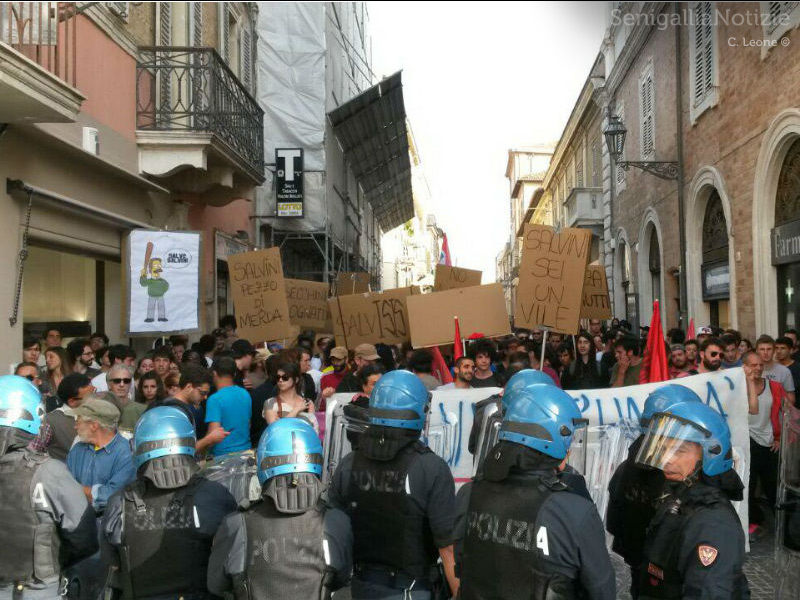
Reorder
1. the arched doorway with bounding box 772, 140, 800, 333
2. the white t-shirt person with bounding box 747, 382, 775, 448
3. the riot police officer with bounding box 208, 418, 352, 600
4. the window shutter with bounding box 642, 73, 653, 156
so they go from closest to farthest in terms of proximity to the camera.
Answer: the riot police officer with bounding box 208, 418, 352, 600
the white t-shirt person with bounding box 747, 382, 775, 448
the arched doorway with bounding box 772, 140, 800, 333
the window shutter with bounding box 642, 73, 653, 156

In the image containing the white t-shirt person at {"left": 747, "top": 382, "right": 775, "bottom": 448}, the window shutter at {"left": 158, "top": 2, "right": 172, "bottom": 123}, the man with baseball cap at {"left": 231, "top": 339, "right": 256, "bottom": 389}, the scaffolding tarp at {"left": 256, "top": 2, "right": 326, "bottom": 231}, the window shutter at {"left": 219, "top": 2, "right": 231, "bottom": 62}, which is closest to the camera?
the white t-shirt person at {"left": 747, "top": 382, "right": 775, "bottom": 448}

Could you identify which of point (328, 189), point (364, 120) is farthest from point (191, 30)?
point (364, 120)

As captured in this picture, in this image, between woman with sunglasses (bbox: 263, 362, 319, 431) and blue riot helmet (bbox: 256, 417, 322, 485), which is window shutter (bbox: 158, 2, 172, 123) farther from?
blue riot helmet (bbox: 256, 417, 322, 485)

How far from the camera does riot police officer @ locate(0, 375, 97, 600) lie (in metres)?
3.36

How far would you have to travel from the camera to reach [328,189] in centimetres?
2156

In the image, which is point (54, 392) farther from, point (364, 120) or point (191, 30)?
point (364, 120)

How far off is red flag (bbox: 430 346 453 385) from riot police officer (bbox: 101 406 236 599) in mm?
4982

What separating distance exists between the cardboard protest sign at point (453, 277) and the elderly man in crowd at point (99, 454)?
6.70 m

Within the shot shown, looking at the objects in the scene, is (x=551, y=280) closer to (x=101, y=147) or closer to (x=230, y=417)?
(x=230, y=417)

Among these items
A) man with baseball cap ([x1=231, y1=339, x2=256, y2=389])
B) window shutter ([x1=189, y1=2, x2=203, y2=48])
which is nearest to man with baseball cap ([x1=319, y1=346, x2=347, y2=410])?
man with baseball cap ([x1=231, y1=339, x2=256, y2=389])

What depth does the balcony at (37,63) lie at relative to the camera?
6957 millimetres

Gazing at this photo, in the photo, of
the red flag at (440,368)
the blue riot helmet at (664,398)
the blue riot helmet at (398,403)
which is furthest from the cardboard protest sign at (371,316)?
the blue riot helmet at (664,398)

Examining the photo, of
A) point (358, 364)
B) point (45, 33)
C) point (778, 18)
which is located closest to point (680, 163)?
point (778, 18)

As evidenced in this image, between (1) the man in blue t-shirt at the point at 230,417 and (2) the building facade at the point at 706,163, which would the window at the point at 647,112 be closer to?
(2) the building facade at the point at 706,163
